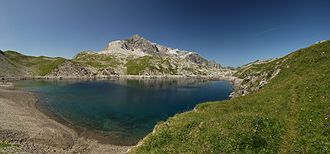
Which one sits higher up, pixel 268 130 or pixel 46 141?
pixel 268 130

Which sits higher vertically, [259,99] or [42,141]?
[259,99]

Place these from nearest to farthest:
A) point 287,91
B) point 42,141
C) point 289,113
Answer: point 289,113 < point 287,91 < point 42,141

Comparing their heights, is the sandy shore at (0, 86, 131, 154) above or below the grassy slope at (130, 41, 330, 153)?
below

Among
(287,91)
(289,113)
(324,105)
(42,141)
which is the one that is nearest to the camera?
(324,105)

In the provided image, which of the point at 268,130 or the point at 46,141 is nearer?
the point at 268,130

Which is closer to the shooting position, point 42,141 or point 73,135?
point 42,141

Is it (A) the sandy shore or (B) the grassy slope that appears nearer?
(B) the grassy slope

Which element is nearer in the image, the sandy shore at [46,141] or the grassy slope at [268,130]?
the grassy slope at [268,130]

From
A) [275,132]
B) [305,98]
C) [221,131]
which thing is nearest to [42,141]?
[221,131]

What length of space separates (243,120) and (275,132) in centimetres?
344

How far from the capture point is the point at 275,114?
24.2 m

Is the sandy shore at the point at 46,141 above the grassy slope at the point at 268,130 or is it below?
below

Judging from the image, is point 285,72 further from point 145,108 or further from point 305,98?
point 145,108

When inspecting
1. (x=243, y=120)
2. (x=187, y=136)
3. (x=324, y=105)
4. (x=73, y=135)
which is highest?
(x=324, y=105)
